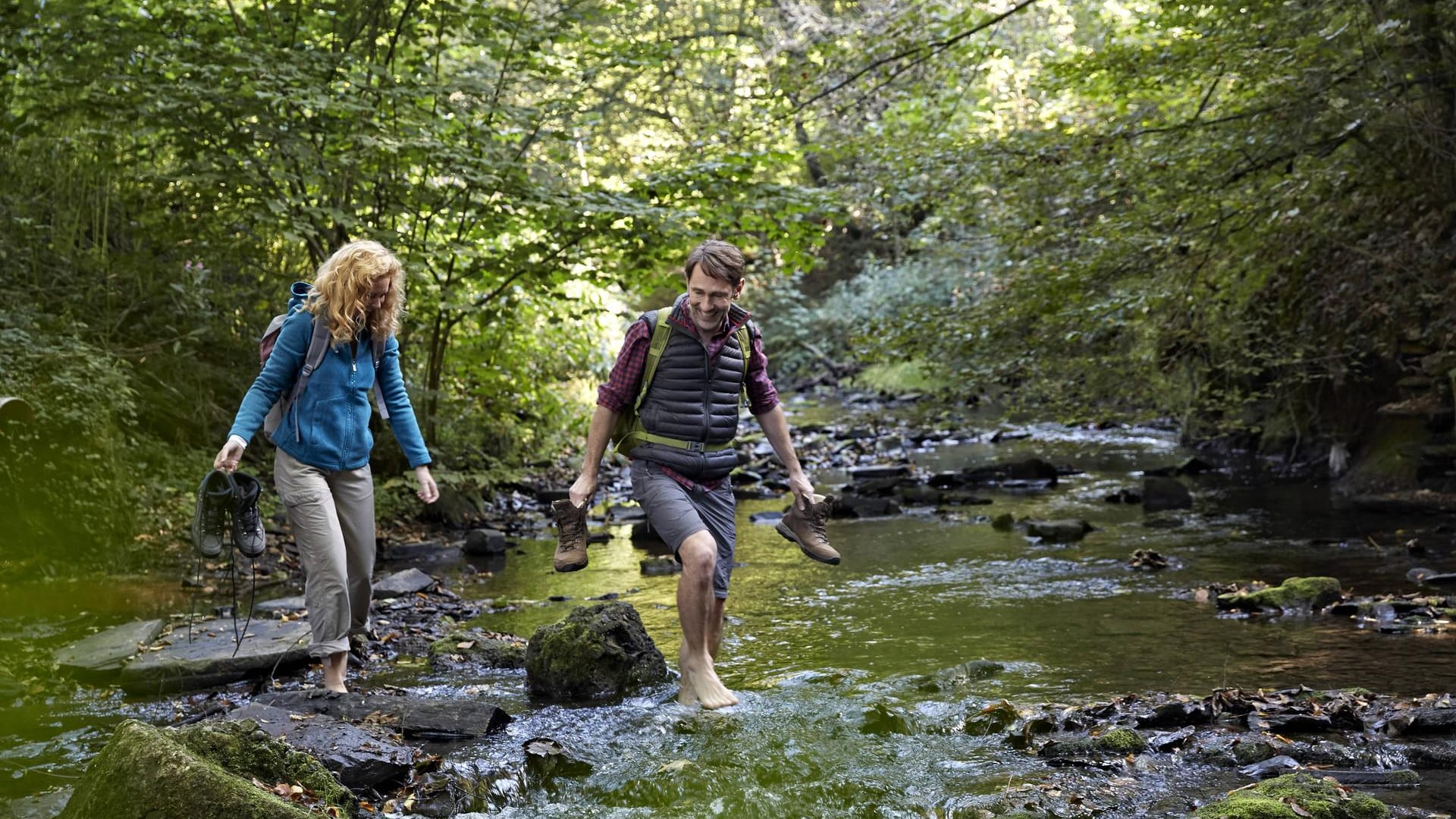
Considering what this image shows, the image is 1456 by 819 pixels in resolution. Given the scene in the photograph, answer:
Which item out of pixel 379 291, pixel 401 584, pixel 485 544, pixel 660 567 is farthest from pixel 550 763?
pixel 485 544

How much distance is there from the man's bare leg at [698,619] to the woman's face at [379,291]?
1.87 metres

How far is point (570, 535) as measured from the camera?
553 centimetres

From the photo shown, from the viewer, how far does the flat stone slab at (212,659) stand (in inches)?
245

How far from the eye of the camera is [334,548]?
5398mm

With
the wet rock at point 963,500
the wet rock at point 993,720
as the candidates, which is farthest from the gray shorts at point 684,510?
the wet rock at point 963,500

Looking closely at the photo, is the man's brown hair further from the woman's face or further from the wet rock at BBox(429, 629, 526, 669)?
the wet rock at BBox(429, 629, 526, 669)

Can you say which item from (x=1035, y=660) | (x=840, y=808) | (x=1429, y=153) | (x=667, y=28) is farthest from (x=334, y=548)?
(x=667, y=28)

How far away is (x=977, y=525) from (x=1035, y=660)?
5.49 metres

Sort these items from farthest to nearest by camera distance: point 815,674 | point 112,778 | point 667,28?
point 667,28 < point 815,674 < point 112,778

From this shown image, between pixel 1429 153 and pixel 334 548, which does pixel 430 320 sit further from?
pixel 1429 153

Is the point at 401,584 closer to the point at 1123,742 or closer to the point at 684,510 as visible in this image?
the point at 684,510

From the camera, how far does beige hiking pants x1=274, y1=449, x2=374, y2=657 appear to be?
17.5 ft

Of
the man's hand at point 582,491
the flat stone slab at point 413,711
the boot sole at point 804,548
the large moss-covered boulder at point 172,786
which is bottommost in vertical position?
the flat stone slab at point 413,711

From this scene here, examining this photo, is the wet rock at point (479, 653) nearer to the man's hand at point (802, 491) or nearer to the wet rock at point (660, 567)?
the man's hand at point (802, 491)
